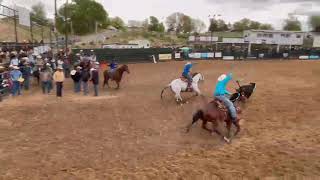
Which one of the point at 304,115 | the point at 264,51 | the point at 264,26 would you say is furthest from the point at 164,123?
the point at 264,26

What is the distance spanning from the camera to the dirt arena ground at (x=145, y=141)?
819 centimetres

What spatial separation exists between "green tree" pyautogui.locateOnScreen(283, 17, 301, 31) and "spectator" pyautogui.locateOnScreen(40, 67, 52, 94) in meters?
110

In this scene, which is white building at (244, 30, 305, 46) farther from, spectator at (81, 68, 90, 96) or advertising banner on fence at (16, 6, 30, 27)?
spectator at (81, 68, 90, 96)

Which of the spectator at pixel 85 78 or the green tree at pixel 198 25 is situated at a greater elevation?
the green tree at pixel 198 25

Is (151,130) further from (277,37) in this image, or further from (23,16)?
(277,37)

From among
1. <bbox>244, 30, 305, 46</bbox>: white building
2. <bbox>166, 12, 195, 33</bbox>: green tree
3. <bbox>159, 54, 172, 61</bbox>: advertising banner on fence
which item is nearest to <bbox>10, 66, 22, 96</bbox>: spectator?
<bbox>159, 54, 172, 61</bbox>: advertising banner on fence

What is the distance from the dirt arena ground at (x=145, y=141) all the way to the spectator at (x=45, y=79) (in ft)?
2.79

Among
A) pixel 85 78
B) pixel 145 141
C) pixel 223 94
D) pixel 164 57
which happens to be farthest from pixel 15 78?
pixel 164 57

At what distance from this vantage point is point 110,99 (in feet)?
53.0

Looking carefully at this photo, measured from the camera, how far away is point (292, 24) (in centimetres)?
11700

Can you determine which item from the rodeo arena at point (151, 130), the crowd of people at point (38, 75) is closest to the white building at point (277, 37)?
the rodeo arena at point (151, 130)

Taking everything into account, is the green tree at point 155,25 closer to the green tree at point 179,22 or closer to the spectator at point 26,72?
the green tree at point 179,22

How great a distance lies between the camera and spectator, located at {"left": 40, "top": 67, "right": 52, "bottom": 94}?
17047mm

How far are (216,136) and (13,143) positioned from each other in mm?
5903
